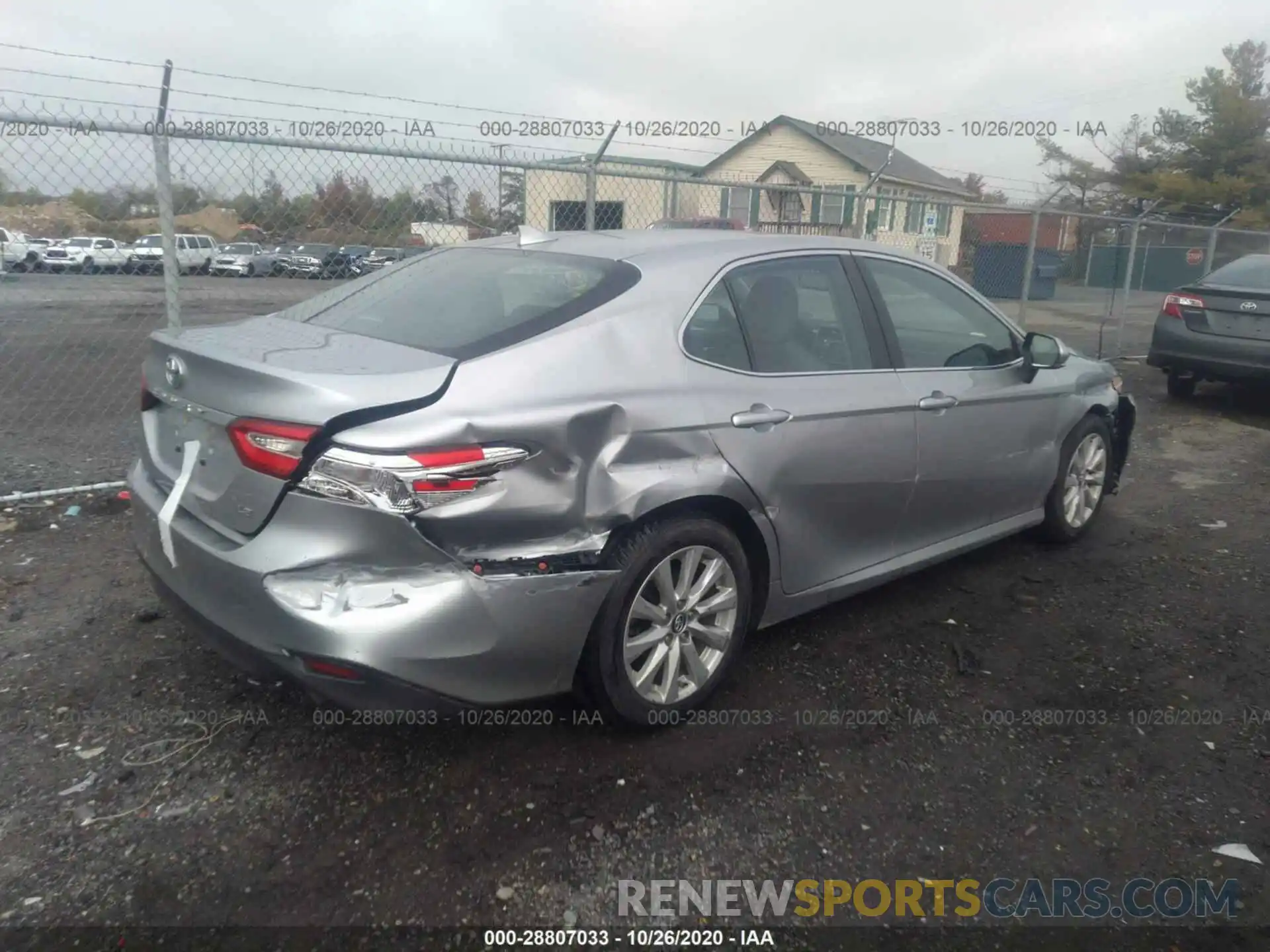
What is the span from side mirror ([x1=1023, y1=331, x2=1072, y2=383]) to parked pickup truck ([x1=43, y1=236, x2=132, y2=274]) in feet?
15.4

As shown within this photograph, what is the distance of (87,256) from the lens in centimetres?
509

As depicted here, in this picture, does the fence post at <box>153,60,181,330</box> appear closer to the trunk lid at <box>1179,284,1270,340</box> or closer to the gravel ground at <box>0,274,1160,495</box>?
the gravel ground at <box>0,274,1160,495</box>

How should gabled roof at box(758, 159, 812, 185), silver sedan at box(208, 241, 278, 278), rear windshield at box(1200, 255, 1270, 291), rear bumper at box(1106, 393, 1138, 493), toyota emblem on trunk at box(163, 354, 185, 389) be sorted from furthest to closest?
gabled roof at box(758, 159, 812, 185) → rear windshield at box(1200, 255, 1270, 291) → silver sedan at box(208, 241, 278, 278) → rear bumper at box(1106, 393, 1138, 493) → toyota emblem on trunk at box(163, 354, 185, 389)

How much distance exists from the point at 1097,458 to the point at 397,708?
413cm

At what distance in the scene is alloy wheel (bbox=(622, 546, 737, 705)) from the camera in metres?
2.92

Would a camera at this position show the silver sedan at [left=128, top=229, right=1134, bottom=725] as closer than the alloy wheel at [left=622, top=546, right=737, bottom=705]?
Yes

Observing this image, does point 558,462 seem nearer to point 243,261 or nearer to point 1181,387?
point 243,261

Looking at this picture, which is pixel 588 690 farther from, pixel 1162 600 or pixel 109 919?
pixel 1162 600

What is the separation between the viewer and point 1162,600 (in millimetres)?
4375

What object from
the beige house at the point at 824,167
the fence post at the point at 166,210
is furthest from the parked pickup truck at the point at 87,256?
the beige house at the point at 824,167

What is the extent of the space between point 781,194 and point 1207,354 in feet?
18.5

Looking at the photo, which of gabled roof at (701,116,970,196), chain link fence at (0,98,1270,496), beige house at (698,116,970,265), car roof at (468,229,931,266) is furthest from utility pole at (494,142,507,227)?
gabled roof at (701,116,970,196)

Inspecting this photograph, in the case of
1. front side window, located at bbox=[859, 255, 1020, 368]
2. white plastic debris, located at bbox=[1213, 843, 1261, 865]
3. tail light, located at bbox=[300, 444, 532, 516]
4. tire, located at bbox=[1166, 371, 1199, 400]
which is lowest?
white plastic debris, located at bbox=[1213, 843, 1261, 865]

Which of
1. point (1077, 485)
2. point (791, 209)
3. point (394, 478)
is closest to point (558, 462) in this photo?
point (394, 478)
